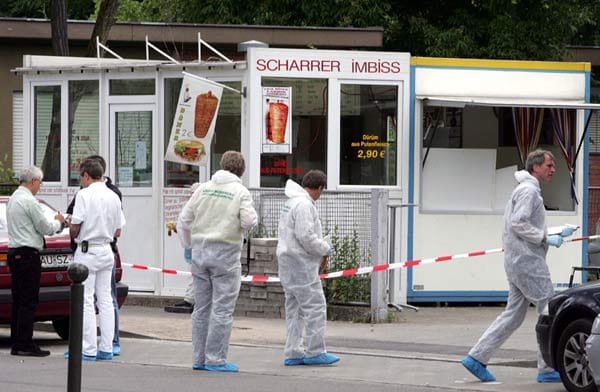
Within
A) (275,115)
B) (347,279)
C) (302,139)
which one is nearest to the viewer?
(347,279)

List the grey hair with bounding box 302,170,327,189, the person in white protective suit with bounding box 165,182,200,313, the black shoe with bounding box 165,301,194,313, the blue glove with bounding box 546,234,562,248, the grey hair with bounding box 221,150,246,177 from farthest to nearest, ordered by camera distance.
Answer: the black shoe with bounding box 165,301,194,313 → the person in white protective suit with bounding box 165,182,200,313 → the grey hair with bounding box 302,170,327,189 → the grey hair with bounding box 221,150,246,177 → the blue glove with bounding box 546,234,562,248

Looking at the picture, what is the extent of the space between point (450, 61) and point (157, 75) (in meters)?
3.78

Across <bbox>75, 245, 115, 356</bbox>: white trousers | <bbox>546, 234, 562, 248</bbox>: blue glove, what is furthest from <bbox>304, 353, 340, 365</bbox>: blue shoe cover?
<bbox>546, 234, 562, 248</bbox>: blue glove

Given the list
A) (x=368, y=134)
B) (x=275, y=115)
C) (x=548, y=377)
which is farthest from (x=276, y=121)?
(x=548, y=377)

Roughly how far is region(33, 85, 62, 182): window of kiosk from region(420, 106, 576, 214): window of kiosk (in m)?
5.04

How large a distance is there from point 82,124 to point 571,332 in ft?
31.8

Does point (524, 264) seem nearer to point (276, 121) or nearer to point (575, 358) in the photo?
point (575, 358)

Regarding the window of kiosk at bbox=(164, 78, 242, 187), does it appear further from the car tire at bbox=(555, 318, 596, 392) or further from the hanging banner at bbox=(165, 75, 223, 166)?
the car tire at bbox=(555, 318, 596, 392)

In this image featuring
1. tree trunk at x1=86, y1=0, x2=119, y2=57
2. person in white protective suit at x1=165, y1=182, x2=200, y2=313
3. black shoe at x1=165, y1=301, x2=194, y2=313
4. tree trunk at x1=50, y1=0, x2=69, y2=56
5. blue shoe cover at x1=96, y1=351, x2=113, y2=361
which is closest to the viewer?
blue shoe cover at x1=96, y1=351, x2=113, y2=361

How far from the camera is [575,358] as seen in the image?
9.77m

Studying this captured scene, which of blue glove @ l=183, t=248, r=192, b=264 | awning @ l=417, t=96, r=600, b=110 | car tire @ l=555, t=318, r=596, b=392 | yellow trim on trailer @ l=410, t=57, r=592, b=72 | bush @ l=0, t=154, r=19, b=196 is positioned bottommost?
car tire @ l=555, t=318, r=596, b=392

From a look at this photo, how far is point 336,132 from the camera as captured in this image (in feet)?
54.7

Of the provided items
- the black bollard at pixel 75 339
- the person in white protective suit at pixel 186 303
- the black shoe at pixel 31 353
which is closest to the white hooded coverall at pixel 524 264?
the black shoe at pixel 31 353

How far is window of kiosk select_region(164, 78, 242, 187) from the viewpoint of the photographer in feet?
55.2
